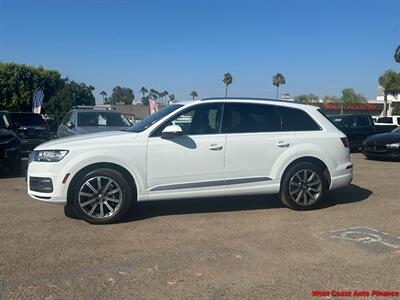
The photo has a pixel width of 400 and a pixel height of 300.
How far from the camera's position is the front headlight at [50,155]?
590 cm

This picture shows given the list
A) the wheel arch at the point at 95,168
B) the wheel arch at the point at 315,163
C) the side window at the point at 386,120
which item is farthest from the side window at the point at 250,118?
the side window at the point at 386,120

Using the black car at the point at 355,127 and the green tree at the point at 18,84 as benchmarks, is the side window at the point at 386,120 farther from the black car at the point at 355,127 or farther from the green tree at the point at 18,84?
the green tree at the point at 18,84

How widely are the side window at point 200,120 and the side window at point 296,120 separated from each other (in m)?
1.05

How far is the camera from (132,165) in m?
6.04

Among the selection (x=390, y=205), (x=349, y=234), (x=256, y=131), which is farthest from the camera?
(x=390, y=205)

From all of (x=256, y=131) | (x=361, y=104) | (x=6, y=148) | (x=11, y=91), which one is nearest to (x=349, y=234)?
(x=256, y=131)

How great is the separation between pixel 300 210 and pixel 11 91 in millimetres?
45196

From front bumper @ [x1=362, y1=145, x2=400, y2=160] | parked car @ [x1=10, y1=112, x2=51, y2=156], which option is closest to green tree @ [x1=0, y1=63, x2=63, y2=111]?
parked car @ [x1=10, y1=112, x2=51, y2=156]

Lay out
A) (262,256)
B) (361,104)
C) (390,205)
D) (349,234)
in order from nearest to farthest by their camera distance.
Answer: (262,256), (349,234), (390,205), (361,104)

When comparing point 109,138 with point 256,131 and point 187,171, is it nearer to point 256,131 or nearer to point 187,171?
point 187,171

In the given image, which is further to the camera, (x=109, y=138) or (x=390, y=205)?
(x=390, y=205)

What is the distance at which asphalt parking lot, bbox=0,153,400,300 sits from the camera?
391cm

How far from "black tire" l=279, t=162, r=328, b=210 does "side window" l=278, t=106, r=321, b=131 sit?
22.7 inches

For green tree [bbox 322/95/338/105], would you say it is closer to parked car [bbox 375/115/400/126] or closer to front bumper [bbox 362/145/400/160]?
parked car [bbox 375/115/400/126]
